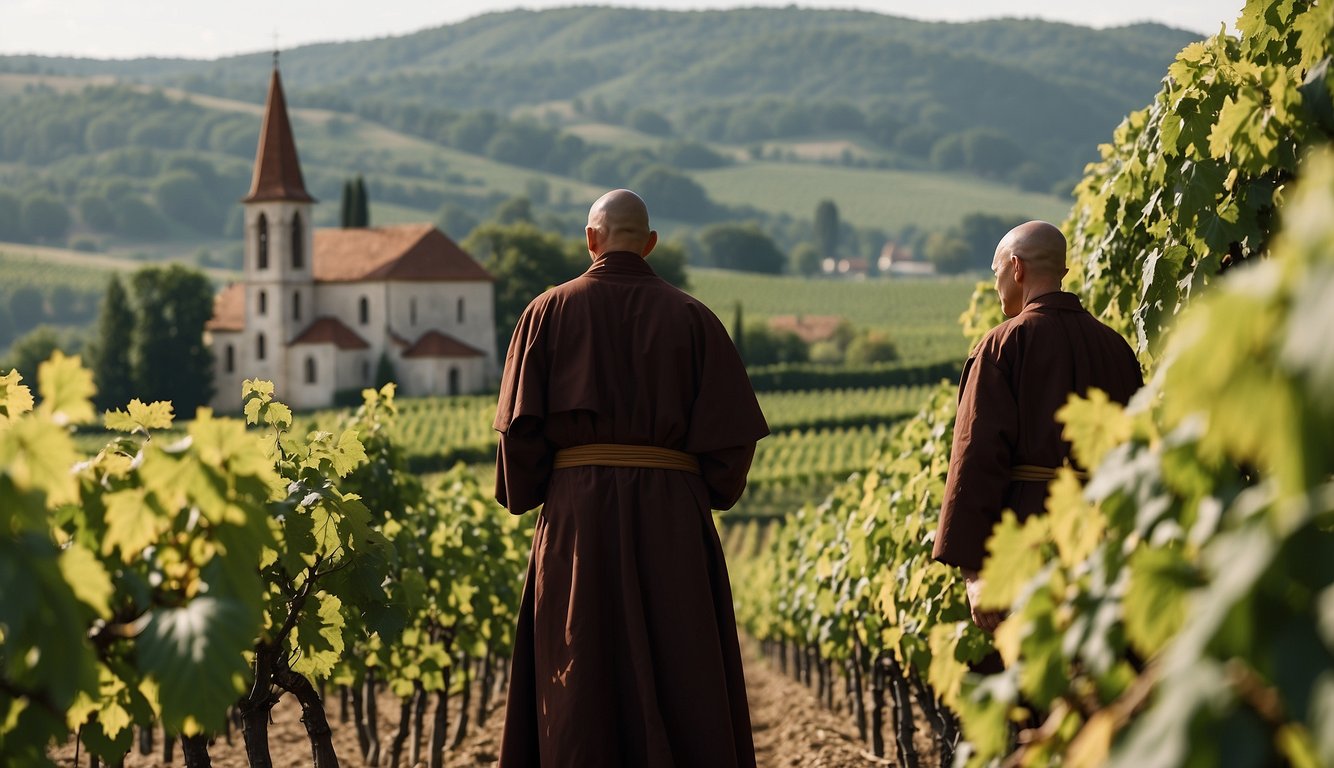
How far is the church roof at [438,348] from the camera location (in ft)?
241

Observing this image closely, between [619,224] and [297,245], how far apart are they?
70.3 metres

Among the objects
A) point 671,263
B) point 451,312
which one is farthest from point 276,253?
point 671,263

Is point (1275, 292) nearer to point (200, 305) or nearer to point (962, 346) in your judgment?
point (200, 305)

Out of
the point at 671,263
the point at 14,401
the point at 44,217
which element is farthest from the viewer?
the point at 44,217

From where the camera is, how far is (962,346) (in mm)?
84062

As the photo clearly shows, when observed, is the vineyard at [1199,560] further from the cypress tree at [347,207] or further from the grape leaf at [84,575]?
the cypress tree at [347,207]

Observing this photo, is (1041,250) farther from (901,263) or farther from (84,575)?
(901,263)

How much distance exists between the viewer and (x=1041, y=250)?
17.0 ft

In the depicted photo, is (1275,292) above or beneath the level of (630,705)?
above

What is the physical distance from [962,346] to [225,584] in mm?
82936

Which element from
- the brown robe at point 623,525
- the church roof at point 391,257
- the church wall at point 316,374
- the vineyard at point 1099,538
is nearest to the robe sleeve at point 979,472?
the vineyard at point 1099,538

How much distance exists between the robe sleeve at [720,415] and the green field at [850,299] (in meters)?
89.1

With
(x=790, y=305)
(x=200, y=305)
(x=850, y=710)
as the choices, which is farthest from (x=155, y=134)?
(x=850, y=710)

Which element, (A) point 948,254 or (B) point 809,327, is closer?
(B) point 809,327
